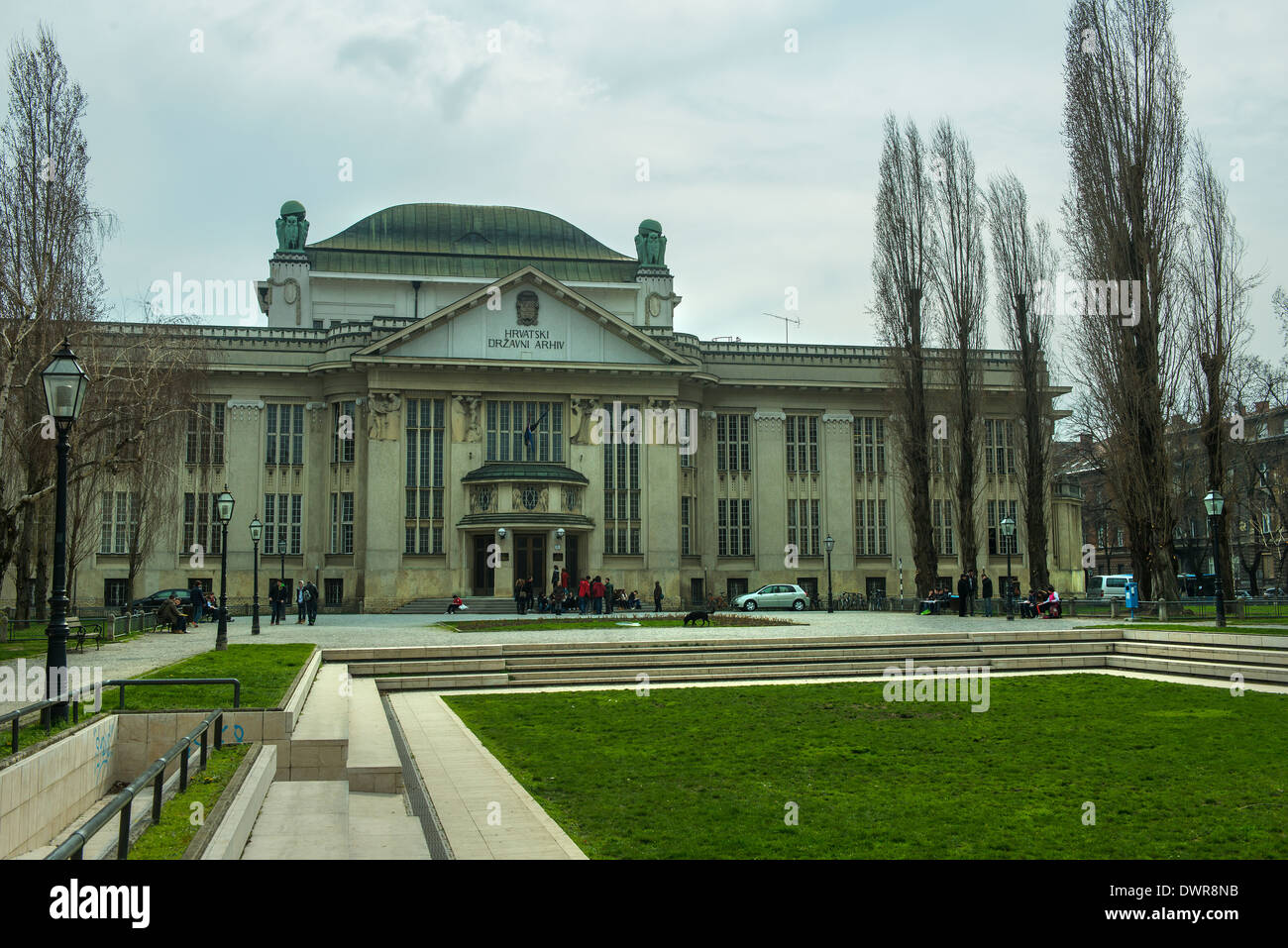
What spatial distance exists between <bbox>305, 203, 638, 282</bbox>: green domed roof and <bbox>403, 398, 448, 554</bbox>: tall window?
38.0 feet

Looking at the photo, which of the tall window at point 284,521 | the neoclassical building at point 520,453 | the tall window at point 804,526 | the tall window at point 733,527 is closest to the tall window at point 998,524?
the neoclassical building at point 520,453

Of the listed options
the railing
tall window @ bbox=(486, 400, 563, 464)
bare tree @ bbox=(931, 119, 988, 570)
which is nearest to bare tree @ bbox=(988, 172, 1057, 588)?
bare tree @ bbox=(931, 119, 988, 570)

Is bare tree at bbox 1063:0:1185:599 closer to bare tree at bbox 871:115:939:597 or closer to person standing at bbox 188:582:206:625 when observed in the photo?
bare tree at bbox 871:115:939:597

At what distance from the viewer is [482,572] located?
5150 cm

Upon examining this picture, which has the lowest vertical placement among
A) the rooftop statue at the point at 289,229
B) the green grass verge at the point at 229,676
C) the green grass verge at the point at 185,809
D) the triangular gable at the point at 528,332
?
the green grass verge at the point at 185,809

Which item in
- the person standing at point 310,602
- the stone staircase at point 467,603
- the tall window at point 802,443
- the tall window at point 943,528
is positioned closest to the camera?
the person standing at point 310,602

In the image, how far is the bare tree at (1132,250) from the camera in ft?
114

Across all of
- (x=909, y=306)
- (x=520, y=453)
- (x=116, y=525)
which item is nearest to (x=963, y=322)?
(x=909, y=306)

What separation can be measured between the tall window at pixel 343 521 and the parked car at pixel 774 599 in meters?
18.3

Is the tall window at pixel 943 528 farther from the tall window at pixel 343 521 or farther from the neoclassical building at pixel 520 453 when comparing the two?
the tall window at pixel 343 521

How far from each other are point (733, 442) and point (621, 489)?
7420 mm

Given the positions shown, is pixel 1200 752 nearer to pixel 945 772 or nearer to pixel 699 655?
pixel 945 772

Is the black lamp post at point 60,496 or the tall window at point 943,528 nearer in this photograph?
the black lamp post at point 60,496
